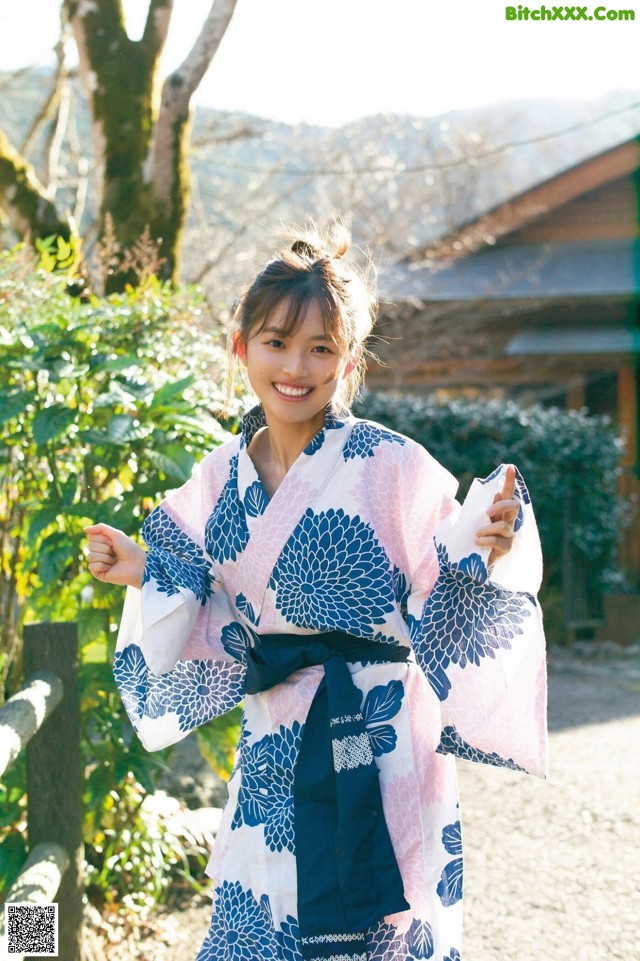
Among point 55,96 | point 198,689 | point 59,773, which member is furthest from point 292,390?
point 55,96

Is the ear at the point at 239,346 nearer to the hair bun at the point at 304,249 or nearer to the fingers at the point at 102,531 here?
the hair bun at the point at 304,249

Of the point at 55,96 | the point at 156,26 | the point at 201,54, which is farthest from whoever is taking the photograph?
the point at 55,96

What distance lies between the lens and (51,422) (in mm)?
2682

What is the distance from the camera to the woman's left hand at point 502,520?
1871mm

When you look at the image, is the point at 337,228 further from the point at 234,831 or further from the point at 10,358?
the point at 234,831

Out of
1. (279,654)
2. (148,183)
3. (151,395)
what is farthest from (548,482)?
(279,654)

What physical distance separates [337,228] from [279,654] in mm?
880

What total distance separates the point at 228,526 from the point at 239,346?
14.1 inches

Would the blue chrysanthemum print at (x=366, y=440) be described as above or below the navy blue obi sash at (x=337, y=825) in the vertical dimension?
above

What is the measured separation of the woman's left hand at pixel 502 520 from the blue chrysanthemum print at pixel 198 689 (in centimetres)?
65

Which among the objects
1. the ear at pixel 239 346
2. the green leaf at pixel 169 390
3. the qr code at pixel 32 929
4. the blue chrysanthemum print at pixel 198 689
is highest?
the ear at pixel 239 346

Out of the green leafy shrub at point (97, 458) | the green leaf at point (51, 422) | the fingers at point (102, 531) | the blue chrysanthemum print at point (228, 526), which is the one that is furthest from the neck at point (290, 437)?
the green leaf at point (51, 422)

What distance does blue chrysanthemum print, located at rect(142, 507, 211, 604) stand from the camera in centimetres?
214

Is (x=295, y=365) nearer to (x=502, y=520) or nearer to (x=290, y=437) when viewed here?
(x=290, y=437)
